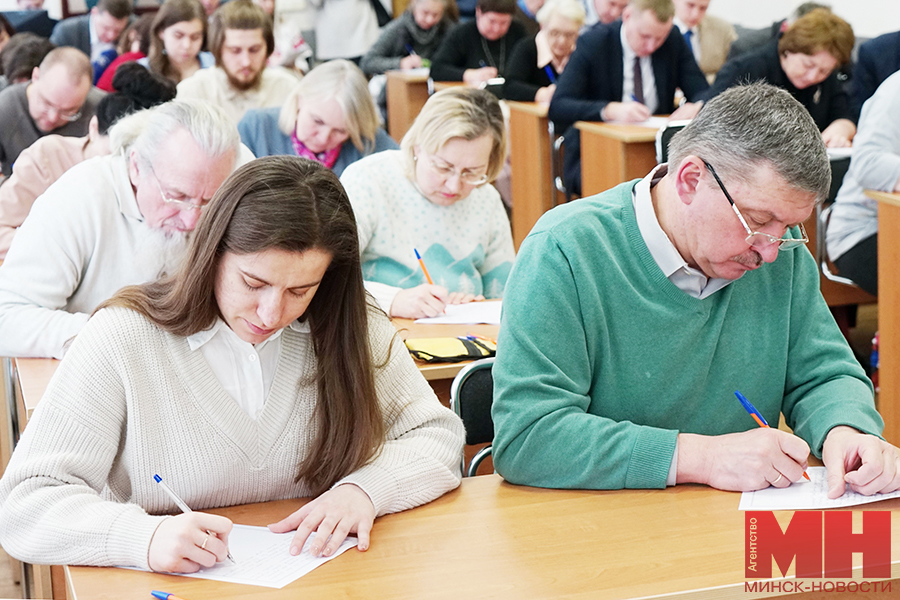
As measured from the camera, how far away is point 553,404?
1.62 m

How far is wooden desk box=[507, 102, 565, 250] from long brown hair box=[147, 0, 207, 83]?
6.06ft

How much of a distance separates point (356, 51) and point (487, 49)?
1.52 meters

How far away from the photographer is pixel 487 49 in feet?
23.5

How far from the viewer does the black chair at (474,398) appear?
2.03m

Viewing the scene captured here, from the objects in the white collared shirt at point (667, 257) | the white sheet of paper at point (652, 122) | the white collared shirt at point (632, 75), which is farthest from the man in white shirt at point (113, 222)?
the white collared shirt at point (632, 75)

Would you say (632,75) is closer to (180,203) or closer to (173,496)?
(180,203)

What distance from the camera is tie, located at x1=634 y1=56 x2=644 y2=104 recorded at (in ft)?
17.0

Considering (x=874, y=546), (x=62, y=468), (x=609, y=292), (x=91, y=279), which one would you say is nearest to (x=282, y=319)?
(x=62, y=468)

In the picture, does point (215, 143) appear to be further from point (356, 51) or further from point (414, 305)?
point (356, 51)

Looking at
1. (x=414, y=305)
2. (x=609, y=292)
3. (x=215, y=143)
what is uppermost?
(x=215, y=143)

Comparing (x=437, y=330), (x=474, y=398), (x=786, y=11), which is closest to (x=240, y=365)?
(x=474, y=398)

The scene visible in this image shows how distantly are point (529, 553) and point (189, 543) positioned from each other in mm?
455

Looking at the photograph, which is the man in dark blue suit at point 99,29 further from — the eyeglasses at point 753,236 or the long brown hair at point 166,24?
the eyeglasses at point 753,236

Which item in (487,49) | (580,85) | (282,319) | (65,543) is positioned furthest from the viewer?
(487,49)
